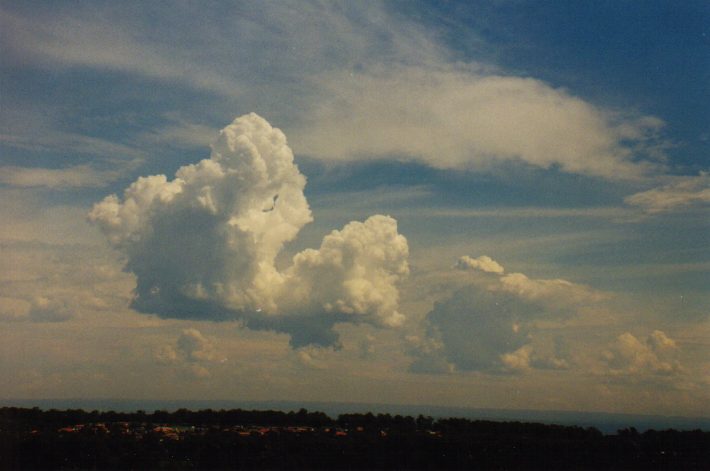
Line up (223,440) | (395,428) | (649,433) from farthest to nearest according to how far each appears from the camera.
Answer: (395,428)
(649,433)
(223,440)

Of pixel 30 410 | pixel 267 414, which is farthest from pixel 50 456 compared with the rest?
pixel 267 414

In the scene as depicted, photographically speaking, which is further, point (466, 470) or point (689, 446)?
point (689, 446)

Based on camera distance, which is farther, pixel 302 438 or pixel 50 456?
pixel 302 438

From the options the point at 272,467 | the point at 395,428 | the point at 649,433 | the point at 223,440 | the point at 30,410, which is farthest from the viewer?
the point at 30,410

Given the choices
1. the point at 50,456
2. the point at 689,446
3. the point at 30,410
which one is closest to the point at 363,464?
the point at 50,456

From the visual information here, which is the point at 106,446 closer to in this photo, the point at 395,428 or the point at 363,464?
the point at 363,464

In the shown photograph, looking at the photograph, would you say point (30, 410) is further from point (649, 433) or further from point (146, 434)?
point (649, 433)
